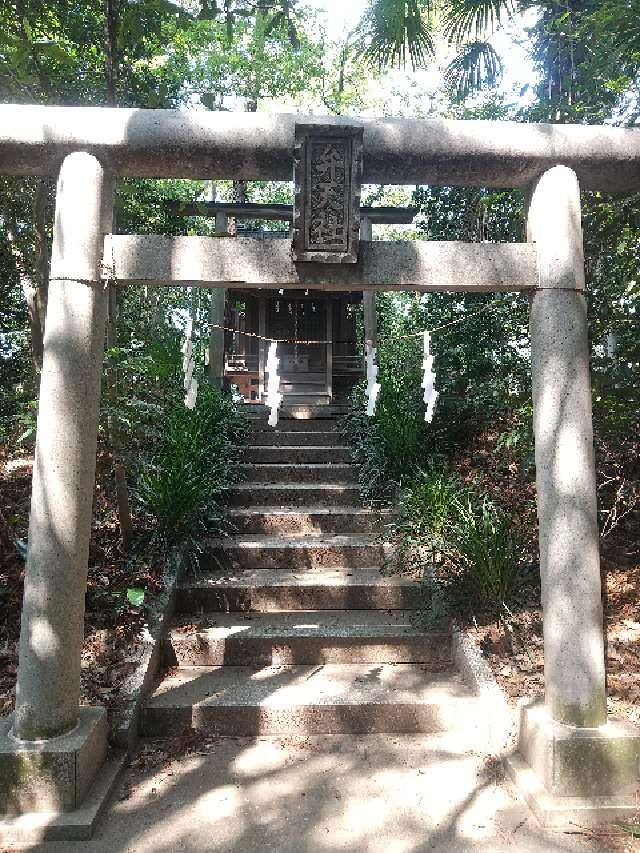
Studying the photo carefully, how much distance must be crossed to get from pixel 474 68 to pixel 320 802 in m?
8.12

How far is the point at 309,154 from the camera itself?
296cm

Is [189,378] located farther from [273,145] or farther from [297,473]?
[297,473]

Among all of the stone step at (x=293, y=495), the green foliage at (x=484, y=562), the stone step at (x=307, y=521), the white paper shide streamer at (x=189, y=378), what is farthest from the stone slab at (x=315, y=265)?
the stone step at (x=293, y=495)

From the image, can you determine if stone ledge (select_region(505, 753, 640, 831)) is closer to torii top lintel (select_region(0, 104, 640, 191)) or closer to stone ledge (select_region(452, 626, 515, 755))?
stone ledge (select_region(452, 626, 515, 755))

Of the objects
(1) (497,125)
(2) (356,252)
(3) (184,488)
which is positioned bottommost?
(3) (184,488)

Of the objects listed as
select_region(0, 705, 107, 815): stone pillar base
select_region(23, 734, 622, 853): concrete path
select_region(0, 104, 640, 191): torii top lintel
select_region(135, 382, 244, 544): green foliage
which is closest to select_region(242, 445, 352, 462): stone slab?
select_region(135, 382, 244, 544): green foliage

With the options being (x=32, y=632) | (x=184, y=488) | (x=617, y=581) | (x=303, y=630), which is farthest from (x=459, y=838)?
(x=184, y=488)

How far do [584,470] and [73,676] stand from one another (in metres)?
2.75

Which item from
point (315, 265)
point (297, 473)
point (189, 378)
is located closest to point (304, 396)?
point (297, 473)

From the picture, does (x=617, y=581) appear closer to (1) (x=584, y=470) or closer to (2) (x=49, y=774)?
(1) (x=584, y=470)

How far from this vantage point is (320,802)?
2.84 metres

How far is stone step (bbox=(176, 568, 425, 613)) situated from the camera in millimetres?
4484

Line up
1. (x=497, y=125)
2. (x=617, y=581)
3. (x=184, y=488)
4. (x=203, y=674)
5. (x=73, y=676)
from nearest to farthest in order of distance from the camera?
(x=73, y=676) → (x=497, y=125) → (x=203, y=674) → (x=617, y=581) → (x=184, y=488)

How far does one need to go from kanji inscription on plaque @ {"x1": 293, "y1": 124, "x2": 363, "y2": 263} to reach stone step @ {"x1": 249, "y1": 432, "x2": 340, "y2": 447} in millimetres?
4704
